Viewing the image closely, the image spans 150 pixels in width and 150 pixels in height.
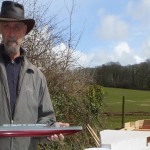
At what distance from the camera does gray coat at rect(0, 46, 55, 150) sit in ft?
10.3

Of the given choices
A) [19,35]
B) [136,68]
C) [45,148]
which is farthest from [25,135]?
[136,68]

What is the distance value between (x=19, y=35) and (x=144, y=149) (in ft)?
11.4

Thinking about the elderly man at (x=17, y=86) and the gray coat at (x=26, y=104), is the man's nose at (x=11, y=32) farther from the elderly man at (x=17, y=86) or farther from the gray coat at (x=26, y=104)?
the gray coat at (x=26, y=104)

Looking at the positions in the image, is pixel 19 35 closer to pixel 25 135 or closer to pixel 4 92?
pixel 4 92

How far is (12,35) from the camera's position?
320 centimetres

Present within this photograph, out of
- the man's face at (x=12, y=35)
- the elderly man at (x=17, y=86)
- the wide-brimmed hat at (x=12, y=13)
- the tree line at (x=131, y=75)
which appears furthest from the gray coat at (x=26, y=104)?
the tree line at (x=131, y=75)

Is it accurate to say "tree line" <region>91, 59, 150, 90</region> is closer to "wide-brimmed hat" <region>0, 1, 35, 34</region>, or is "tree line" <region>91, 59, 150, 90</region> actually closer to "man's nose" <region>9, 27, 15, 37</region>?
"wide-brimmed hat" <region>0, 1, 35, 34</region>

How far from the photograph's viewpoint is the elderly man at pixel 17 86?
3.15 metres

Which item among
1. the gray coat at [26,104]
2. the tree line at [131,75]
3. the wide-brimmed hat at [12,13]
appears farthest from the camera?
the tree line at [131,75]

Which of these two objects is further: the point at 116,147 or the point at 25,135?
the point at 116,147

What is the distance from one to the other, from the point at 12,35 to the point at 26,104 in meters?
0.52

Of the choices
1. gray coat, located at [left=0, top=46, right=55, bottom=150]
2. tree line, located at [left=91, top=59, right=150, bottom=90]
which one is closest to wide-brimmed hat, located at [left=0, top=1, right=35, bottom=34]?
gray coat, located at [left=0, top=46, right=55, bottom=150]

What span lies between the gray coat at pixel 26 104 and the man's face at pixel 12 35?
4.4 inches

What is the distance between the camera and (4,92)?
3.15m
